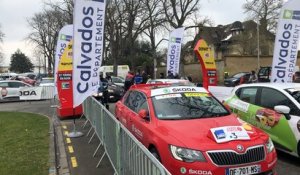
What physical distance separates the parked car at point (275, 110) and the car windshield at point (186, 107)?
1.39m

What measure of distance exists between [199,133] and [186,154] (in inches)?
22.0

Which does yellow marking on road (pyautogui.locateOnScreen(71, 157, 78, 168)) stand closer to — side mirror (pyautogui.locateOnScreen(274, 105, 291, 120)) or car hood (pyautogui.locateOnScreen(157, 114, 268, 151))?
car hood (pyautogui.locateOnScreen(157, 114, 268, 151))

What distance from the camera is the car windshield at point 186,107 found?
6.89 m

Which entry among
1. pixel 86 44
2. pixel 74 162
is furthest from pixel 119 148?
pixel 86 44

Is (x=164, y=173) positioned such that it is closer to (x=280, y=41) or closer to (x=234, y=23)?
(x=280, y=41)

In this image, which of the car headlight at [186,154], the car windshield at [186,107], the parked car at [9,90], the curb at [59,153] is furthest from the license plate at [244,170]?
the parked car at [9,90]

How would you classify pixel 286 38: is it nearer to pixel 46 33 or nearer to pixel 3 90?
pixel 3 90

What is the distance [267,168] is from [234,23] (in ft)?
302

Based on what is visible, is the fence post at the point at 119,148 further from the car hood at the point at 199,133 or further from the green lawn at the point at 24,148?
the green lawn at the point at 24,148

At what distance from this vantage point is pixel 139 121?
7293 mm

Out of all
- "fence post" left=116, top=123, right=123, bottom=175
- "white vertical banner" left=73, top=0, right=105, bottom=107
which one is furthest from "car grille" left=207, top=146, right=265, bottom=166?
"white vertical banner" left=73, top=0, right=105, bottom=107

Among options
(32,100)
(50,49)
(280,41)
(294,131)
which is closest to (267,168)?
(294,131)

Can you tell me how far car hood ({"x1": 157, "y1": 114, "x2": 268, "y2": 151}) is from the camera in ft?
18.2

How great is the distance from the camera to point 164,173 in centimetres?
366
